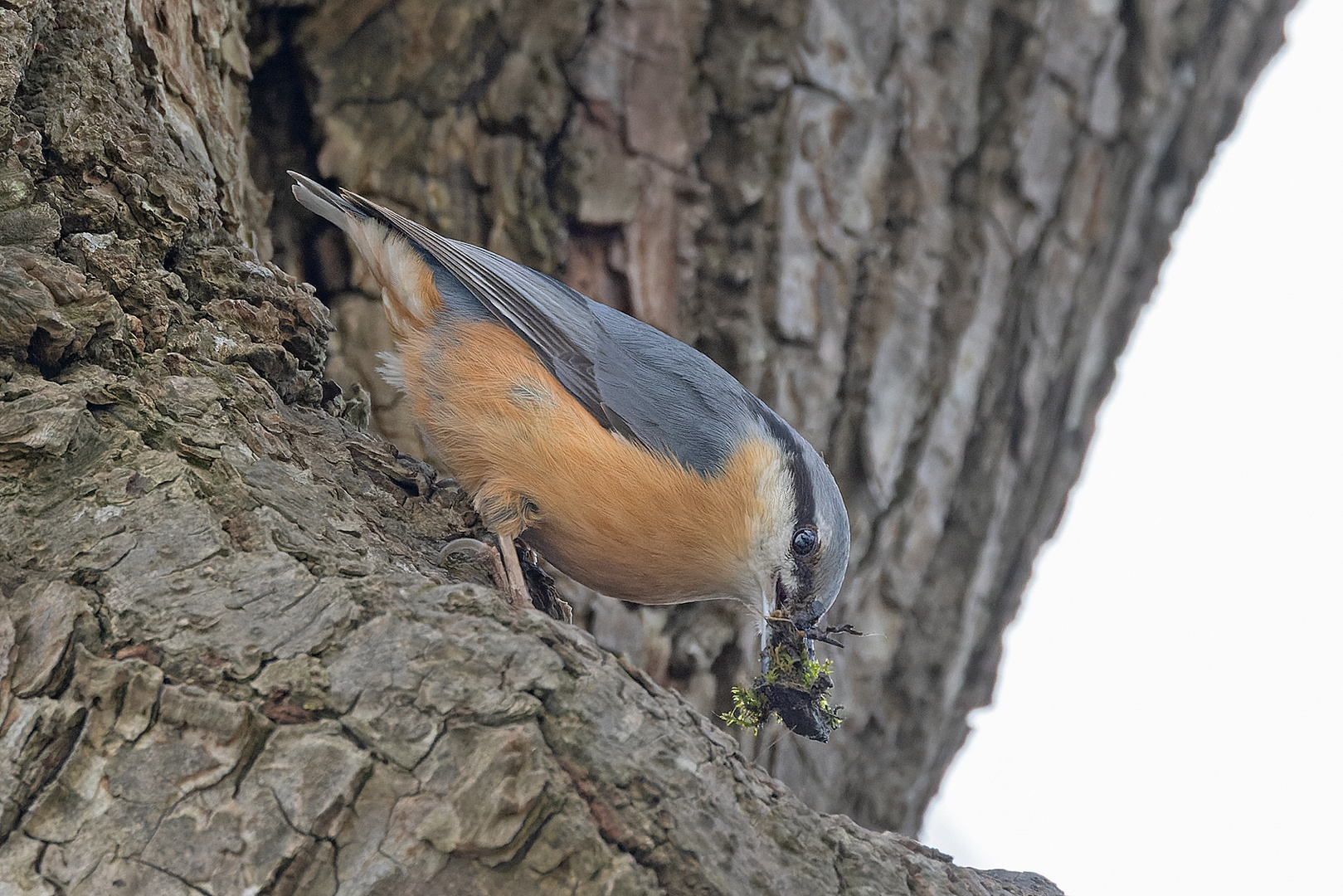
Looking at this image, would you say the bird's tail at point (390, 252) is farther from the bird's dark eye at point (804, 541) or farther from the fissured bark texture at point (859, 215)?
the bird's dark eye at point (804, 541)

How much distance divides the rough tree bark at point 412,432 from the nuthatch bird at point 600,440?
0.72ft

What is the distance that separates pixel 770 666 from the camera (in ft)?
7.55

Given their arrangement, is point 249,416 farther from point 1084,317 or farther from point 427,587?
point 1084,317

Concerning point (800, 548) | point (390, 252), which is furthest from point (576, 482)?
point (390, 252)

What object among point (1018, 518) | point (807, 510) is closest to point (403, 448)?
point (807, 510)

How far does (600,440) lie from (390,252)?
2.94ft

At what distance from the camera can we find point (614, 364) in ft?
8.32

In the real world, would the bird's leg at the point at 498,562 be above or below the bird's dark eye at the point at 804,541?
below

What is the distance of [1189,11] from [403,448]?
3134 mm

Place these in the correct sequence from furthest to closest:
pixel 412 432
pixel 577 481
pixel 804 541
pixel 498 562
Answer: pixel 412 432 → pixel 804 541 → pixel 577 481 → pixel 498 562

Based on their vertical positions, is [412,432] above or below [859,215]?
below

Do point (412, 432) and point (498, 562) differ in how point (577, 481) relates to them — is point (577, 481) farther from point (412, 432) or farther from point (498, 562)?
point (412, 432)

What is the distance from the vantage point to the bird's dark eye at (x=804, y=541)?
96.0 inches

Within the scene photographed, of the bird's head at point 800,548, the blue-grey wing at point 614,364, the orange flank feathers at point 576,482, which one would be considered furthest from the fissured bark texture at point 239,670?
the bird's head at point 800,548
